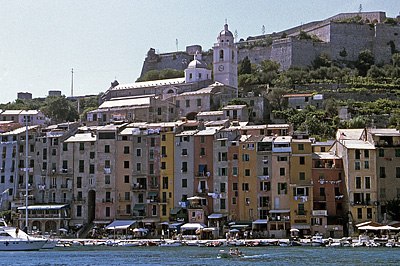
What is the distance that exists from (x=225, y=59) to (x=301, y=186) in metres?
44.8

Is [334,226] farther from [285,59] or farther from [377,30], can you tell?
[377,30]

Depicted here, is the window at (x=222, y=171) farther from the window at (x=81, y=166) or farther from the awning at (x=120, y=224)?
the window at (x=81, y=166)

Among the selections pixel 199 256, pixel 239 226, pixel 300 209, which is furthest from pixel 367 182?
pixel 199 256

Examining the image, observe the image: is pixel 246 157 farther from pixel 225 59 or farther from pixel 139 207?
pixel 225 59

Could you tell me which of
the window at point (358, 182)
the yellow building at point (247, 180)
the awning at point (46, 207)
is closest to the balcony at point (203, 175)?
the yellow building at point (247, 180)

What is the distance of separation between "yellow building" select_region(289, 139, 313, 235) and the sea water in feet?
21.4

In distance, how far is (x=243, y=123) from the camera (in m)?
87.5

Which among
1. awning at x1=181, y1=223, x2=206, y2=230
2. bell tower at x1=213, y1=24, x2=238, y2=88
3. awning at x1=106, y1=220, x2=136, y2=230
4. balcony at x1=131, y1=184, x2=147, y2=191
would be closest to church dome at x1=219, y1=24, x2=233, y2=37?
bell tower at x1=213, y1=24, x2=238, y2=88

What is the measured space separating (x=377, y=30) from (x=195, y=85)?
42741 millimetres

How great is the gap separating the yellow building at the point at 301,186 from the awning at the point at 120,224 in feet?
55.4

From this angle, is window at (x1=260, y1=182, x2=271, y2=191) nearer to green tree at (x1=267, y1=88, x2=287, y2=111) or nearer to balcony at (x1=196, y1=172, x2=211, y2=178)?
balcony at (x1=196, y1=172, x2=211, y2=178)

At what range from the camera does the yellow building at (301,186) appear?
7156cm

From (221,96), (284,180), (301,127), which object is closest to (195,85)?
(221,96)

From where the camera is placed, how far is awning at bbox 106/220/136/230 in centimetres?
7575
